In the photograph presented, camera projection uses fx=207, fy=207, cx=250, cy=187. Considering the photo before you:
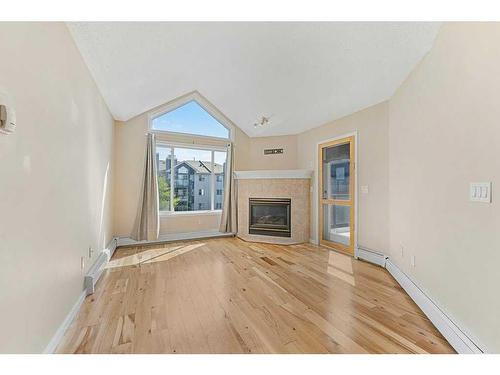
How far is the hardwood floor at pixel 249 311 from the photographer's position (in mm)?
1399

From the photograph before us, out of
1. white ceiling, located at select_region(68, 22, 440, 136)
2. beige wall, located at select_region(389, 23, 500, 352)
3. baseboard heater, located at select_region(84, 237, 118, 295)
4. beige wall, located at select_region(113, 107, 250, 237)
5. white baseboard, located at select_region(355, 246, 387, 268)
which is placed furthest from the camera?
beige wall, located at select_region(113, 107, 250, 237)

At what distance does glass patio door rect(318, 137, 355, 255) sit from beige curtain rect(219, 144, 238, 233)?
182cm

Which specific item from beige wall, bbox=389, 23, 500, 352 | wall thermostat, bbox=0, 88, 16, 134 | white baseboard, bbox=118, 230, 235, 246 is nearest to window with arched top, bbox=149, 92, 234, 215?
white baseboard, bbox=118, 230, 235, 246

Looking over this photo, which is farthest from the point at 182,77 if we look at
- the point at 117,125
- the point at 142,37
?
the point at 117,125

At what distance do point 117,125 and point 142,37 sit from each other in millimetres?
2254

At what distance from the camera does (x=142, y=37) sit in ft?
6.73

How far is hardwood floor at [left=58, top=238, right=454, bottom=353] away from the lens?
55.1 inches

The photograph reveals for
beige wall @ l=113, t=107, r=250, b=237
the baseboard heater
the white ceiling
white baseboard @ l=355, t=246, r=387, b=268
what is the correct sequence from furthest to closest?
beige wall @ l=113, t=107, r=250, b=237
white baseboard @ l=355, t=246, r=387, b=268
the baseboard heater
the white ceiling

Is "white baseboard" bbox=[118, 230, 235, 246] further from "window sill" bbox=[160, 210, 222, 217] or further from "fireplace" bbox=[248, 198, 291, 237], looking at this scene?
"fireplace" bbox=[248, 198, 291, 237]

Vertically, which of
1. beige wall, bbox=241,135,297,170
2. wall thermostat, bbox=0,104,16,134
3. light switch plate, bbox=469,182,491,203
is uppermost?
beige wall, bbox=241,135,297,170

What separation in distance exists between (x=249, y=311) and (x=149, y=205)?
2.88m

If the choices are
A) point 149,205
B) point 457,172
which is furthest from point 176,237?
point 457,172

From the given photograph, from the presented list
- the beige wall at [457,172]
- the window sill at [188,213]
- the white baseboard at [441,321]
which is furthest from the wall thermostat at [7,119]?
the window sill at [188,213]

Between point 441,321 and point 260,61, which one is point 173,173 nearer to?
point 260,61
